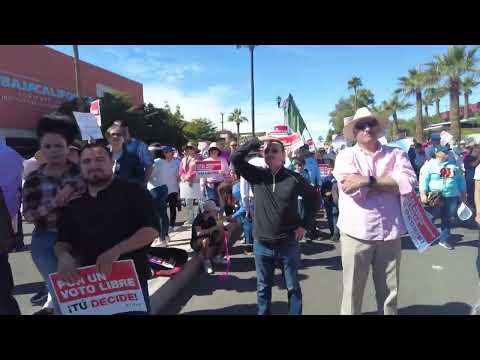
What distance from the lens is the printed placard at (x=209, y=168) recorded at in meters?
7.09

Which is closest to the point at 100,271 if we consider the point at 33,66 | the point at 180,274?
the point at 180,274

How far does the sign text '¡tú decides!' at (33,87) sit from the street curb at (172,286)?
2059 centimetres

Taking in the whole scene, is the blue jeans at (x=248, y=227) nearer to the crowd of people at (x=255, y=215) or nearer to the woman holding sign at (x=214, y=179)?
the woman holding sign at (x=214, y=179)

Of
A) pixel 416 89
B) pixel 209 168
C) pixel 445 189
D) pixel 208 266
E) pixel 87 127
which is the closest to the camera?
pixel 208 266

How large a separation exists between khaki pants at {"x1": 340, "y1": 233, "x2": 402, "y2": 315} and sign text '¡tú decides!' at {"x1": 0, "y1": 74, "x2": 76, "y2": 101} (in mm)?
23049

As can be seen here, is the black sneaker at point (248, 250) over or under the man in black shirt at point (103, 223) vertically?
under

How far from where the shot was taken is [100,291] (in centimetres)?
222

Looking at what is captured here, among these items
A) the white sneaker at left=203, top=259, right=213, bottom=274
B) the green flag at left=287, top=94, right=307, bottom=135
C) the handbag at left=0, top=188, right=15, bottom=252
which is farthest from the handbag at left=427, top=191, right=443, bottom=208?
the handbag at left=0, top=188, right=15, bottom=252

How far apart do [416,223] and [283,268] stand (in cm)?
112

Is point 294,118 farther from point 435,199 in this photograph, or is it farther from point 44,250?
point 44,250

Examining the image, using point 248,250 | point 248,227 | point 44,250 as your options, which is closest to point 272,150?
point 44,250

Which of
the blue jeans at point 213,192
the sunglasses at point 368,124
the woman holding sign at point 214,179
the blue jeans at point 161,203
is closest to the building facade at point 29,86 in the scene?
the woman holding sign at point 214,179
